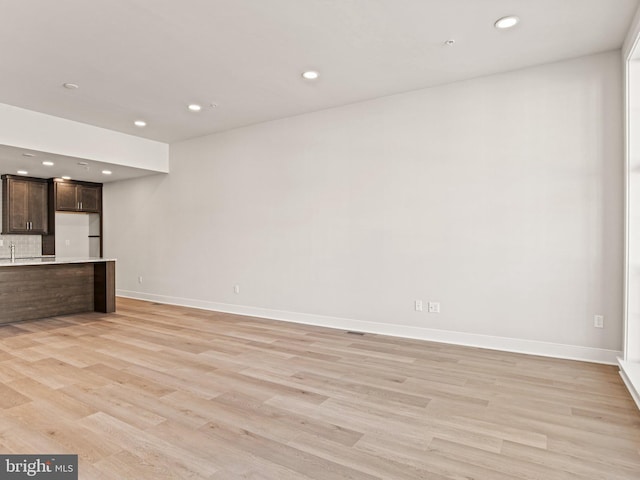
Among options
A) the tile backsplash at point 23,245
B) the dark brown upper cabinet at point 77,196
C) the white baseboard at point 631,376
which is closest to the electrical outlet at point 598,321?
the white baseboard at point 631,376

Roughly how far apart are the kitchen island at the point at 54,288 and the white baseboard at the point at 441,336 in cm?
161

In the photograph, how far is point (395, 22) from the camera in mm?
3139

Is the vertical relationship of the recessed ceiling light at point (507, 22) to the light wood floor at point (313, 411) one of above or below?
above

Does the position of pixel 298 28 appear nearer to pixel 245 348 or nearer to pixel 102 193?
pixel 245 348

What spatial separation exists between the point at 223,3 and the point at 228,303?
440 centimetres

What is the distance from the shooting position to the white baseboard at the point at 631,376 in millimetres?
2734

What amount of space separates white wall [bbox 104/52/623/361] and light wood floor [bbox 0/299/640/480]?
0.56m

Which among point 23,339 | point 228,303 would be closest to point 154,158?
point 228,303

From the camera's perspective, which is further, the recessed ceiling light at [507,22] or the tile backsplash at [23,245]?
the tile backsplash at [23,245]

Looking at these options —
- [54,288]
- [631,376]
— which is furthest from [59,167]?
[631,376]

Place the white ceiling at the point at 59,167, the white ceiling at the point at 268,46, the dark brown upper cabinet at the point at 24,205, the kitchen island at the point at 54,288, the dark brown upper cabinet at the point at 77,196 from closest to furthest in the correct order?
the white ceiling at the point at 268,46 → the kitchen island at the point at 54,288 → the white ceiling at the point at 59,167 → the dark brown upper cabinet at the point at 24,205 → the dark brown upper cabinet at the point at 77,196

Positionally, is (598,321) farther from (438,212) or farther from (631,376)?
(438,212)

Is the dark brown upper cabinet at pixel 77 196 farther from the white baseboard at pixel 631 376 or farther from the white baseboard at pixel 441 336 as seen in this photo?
the white baseboard at pixel 631 376

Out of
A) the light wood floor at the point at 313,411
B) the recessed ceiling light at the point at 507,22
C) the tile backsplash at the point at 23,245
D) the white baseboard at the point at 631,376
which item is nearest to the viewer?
the light wood floor at the point at 313,411
